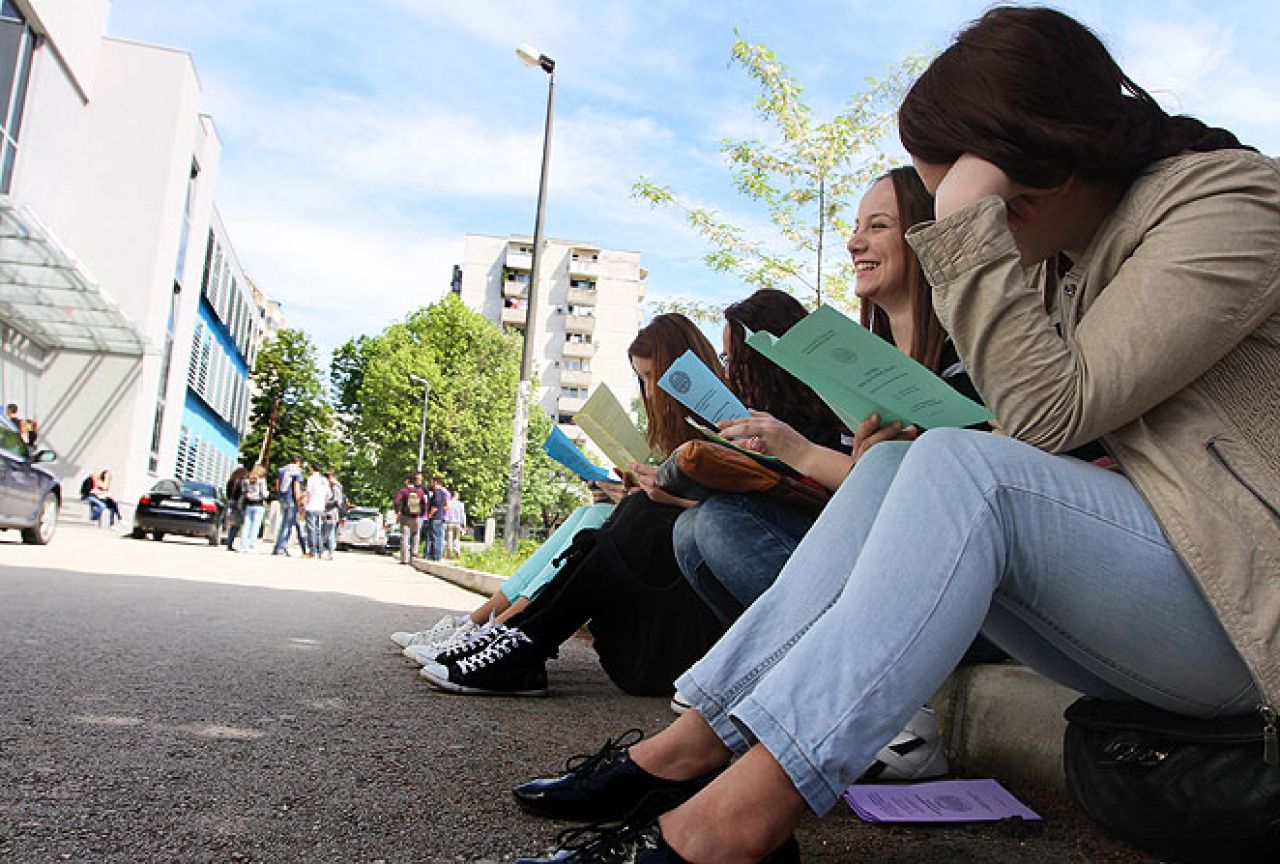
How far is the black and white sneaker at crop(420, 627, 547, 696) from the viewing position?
3.43 m

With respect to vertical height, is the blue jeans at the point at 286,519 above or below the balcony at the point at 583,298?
below

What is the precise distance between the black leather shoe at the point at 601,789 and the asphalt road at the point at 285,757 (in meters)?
0.05

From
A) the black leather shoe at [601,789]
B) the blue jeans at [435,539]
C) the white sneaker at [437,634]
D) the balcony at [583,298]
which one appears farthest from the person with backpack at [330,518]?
the balcony at [583,298]

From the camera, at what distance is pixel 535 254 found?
14656 millimetres

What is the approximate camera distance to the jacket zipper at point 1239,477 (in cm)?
124

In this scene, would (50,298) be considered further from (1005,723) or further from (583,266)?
(583,266)

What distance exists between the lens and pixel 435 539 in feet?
77.6

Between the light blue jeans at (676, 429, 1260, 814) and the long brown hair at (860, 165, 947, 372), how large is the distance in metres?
1.16

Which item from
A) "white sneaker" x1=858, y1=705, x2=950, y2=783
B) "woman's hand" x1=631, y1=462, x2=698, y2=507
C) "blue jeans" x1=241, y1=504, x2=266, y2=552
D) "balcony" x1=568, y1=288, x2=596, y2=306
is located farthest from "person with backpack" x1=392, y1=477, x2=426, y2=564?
"balcony" x1=568, y1=288, x2=596, y2=306

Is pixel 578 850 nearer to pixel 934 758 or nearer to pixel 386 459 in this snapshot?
pixel 934 758

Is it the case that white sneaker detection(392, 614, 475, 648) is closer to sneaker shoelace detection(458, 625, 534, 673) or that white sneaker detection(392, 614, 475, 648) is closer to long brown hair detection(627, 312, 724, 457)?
sneaker shoelace detection(458, 625, 534, 673)

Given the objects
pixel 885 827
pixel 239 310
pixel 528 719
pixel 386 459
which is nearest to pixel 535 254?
pixel 528 719

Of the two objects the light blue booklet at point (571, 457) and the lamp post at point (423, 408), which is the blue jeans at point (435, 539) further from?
the light blue booklet at point (571, 457)

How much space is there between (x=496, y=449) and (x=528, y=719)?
41108mm
